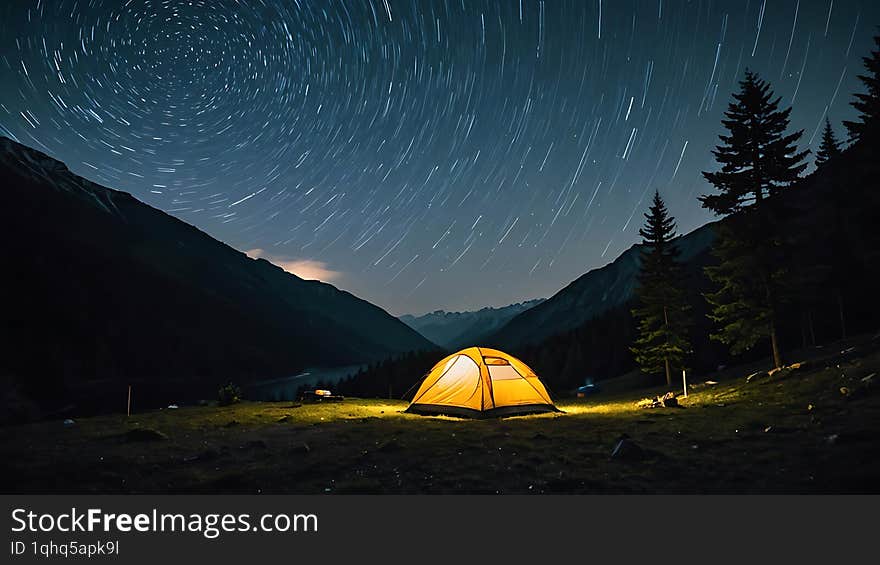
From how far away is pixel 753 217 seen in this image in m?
22.2

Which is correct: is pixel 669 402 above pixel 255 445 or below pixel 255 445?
below

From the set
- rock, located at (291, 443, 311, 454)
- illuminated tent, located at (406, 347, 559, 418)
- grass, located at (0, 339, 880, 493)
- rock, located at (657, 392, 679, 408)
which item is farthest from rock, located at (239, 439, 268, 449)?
rock, located at (657, 392, 679, 408)

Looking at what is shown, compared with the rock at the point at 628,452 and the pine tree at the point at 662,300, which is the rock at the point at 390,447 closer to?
the rock at the point at 628,452

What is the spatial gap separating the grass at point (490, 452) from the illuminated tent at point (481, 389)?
1571mm

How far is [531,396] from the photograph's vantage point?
1927cm

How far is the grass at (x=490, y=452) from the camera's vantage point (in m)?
7.51

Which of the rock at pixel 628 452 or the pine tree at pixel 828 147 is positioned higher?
the pine tree at pixel 828 147

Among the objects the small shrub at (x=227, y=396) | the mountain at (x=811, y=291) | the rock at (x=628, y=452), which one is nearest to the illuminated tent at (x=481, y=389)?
the rock at (x=628, y=452)

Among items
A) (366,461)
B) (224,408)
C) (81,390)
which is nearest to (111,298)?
(81,390)

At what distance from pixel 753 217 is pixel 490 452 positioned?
19.9 m

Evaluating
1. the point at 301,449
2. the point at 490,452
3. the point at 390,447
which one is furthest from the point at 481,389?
the point at 301,449

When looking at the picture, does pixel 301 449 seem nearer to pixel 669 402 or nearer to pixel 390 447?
pixel 390 447

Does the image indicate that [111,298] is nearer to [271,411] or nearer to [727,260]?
[271,411]
